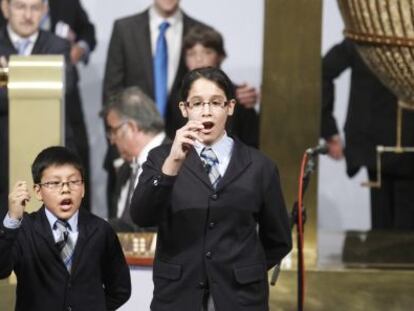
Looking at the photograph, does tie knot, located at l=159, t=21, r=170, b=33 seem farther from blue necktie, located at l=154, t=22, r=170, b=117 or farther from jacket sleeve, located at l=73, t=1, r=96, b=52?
jacket sleeve, located at l=73, t=1, r=96, b=52

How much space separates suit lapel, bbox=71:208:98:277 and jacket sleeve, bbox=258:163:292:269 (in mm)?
453

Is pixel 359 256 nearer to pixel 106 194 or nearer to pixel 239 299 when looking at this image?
pixel 239 299

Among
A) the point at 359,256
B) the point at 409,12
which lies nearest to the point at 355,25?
the point at 409,12

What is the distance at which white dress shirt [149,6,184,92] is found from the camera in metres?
6.77

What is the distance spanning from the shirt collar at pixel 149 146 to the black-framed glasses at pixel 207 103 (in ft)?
6.35

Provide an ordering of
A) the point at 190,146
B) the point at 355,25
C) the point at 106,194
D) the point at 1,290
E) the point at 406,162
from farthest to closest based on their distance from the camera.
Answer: the point at 106,194 < the point at 406,162 < the point at 355,25 < the point at 1,290 < the point at 190,146

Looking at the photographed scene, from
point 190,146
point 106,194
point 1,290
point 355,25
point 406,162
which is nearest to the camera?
point 190,146

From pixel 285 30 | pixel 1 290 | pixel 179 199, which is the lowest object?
pixel 1 290

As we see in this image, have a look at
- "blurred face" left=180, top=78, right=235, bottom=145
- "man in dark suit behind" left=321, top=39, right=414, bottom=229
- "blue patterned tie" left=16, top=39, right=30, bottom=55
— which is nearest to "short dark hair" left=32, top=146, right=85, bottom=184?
"blurred face" left=180, top=78, right=235, bottom=145

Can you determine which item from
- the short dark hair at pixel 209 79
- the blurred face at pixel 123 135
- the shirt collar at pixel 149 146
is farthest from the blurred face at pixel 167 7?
the short dark hair at pixel 209 79

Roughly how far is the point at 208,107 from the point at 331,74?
2.84 metres

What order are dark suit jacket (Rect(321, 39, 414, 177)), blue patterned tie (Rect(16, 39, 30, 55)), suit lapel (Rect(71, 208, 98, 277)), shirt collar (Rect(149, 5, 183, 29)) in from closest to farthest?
suit lapel (Rect(71, 208, 98, 277))
blue patterned tie (Rect(16, 39, 30, 55))
dark suit jacket (Rect(321, 39, 414, 177))
shirt collar (Rect(149, 5, 183, 29))

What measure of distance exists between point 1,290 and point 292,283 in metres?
0.96

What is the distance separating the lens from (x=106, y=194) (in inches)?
277
